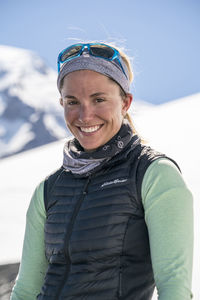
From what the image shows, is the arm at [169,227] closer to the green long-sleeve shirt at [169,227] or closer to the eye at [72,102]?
the green long-sleeve shirt at [169,227]

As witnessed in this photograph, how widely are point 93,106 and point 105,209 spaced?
1.37ft

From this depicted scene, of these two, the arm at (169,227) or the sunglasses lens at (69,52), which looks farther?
the sunglasses lens at (69,52)

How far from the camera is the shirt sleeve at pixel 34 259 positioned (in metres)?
1.74

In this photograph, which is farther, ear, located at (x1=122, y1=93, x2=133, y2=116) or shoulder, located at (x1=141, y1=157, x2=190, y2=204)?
ear, located at (x1=122, y1=93, x2=133, y2=116)

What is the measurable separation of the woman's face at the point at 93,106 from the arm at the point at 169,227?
0.31 m

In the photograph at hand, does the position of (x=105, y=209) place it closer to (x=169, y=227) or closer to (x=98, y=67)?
(x=169, y=227)

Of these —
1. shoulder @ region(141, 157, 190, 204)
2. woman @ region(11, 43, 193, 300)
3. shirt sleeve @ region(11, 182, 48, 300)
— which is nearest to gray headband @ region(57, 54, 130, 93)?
woman @ region(11, 43, 193, 300)

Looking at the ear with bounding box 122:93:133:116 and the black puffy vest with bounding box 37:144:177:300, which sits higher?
the ear with bounding box 122:93:133:116

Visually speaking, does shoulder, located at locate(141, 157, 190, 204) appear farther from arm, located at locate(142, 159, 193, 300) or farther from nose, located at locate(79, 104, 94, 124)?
nose, located at locate(79, 104, 94, 124)

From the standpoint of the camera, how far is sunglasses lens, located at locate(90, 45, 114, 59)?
5.37 ft

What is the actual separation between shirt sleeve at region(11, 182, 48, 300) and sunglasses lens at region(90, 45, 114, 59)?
627 mm

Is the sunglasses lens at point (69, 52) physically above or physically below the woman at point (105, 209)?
above

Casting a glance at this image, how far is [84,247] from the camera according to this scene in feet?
4.64

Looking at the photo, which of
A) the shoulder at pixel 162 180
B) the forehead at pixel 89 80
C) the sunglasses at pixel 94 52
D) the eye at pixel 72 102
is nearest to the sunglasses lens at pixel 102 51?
the sunglasses at pixel 94 52
